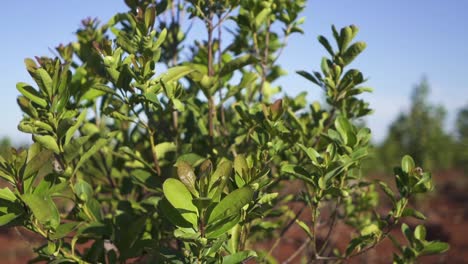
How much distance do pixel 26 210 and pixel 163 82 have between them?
0.65 metres

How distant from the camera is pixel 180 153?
2254 millimetres

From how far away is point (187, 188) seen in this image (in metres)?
1.43

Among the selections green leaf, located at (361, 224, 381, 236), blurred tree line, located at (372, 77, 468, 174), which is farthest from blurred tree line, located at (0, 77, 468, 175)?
green leaf, located at (361, 224, 381, 236)

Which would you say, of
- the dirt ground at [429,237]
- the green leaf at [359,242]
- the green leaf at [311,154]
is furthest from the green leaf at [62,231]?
the dirt ground at [429,237]

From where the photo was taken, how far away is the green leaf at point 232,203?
4.72ft

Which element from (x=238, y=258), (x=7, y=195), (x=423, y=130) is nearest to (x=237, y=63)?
(x=238, y=258)

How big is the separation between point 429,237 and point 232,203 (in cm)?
1199

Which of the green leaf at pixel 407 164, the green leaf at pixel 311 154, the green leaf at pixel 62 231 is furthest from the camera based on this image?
the green leaf at pixel 407 164

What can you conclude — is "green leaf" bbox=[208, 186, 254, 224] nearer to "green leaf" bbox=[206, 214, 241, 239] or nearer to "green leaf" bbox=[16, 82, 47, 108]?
"green leaf" bbox=[206, 214, 241, 239]

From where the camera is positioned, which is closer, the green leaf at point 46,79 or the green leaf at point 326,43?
the green leaf at point 46,79

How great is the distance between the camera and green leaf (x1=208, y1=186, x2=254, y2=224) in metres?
1.44

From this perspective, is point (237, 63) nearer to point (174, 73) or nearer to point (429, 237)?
point (174, 73)

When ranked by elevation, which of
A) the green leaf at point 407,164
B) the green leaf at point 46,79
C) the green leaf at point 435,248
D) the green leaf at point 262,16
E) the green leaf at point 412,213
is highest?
the green leaf at point 262,16

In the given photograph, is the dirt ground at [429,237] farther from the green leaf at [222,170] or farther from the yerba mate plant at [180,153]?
the green leaf at [222,170]
